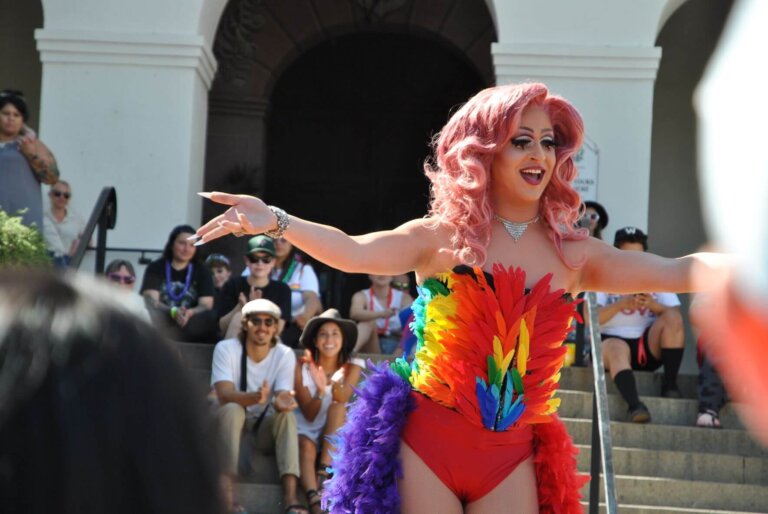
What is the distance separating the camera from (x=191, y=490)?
1064 millimetres

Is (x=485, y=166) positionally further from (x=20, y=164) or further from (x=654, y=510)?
(x=20, y=164)

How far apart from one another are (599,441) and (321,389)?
1891mm

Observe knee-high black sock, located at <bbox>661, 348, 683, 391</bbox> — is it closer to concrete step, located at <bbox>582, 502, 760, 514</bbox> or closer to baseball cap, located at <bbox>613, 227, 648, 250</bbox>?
baseball cap, located at <bbox>613, 227, 648, 250</bbox>

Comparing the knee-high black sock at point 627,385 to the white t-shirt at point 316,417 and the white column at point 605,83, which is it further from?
the white column at point 605,83

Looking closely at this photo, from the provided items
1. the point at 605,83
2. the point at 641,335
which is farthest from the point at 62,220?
the point at 605,83

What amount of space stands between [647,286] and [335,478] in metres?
1.11

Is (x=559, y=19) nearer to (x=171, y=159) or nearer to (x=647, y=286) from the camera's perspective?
(x=171, y=159)

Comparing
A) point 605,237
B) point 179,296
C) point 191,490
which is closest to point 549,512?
point 191,490

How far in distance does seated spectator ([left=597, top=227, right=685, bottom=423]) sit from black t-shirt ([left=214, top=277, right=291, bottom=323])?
2144mm

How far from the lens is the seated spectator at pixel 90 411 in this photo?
1.01 meters

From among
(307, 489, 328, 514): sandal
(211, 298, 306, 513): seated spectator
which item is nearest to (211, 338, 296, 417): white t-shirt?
(211, 298, 306, 513): seated spectator

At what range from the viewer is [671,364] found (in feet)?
28.1

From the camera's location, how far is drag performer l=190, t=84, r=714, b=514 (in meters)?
3.67

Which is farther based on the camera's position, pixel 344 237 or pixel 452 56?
pixel 452 56
